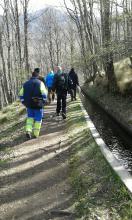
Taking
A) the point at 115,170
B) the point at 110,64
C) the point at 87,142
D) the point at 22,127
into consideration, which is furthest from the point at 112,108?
the point at 115,170

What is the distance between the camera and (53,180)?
25.0 ft

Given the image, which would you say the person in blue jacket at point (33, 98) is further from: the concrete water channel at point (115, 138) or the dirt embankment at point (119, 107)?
the dirt embankment at point (119, 107)

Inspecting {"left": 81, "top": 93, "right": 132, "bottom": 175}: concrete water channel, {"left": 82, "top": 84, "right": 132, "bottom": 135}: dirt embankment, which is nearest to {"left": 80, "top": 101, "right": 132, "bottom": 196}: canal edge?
{"left": 81, "top": 93, "right": 132, "bottom": 175}: concrete water channel

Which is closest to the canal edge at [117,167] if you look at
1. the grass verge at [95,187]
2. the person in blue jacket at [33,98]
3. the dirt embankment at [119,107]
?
the grass verge at [95,187]

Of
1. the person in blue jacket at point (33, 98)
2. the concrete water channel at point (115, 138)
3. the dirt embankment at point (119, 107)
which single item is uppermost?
the person in blue jacket at point (33, 98)

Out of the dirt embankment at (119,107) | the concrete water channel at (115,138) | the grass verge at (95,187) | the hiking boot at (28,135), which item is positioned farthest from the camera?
the dirt embankment at (119,107)

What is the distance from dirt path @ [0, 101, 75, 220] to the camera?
20.3 feet

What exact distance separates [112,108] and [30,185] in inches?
486

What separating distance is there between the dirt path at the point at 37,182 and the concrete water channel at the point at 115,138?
1.70 metres

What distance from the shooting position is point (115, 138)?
547 inches

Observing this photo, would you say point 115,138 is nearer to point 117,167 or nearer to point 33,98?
point 33,98

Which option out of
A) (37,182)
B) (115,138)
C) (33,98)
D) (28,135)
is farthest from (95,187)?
(115,138)

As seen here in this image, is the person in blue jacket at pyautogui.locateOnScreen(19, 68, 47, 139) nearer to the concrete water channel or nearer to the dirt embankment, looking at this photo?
the concrete water channel

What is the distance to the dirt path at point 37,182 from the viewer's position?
6.18m
